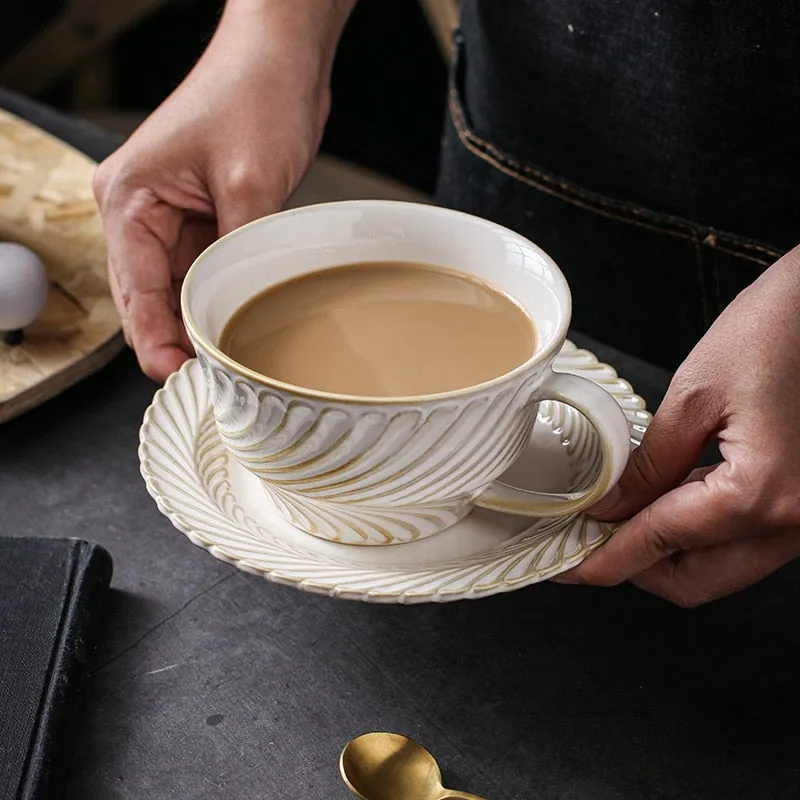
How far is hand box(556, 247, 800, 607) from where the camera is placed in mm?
620

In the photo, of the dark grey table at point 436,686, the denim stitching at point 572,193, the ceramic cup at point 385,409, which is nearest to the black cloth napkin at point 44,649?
the dark grey table at point 436,686

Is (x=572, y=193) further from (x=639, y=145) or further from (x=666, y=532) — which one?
(x=666, y=532)

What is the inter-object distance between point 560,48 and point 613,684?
2.04 ft

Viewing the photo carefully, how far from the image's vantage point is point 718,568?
0.67 m

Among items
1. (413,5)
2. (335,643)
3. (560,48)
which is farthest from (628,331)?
(413,5)

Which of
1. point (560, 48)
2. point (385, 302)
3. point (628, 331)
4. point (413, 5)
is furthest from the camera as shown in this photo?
point (413, 5)

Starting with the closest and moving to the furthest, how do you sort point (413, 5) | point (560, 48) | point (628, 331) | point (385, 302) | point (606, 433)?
point (606, 433) → point (385, 302) → point (560, 48) → point (628, 331) → point (413, 5)

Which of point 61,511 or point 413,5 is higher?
point 61,511

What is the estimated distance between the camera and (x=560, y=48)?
3.30 feet

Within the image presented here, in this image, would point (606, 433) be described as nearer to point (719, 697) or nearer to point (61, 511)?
point (719, 697)

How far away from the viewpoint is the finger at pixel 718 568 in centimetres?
66

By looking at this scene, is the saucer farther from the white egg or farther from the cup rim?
the white egg

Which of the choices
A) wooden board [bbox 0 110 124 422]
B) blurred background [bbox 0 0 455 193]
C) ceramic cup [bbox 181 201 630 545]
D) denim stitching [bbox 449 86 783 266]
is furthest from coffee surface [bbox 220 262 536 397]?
blurred background [bbox 0 0 455 193]

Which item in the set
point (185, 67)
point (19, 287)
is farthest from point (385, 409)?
point (185, 67)
